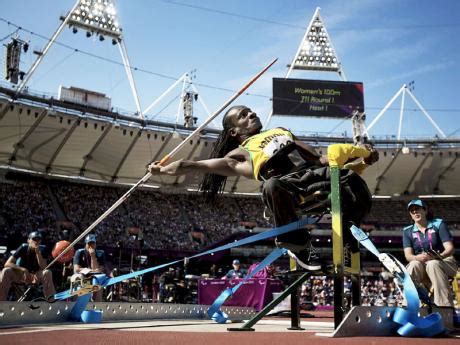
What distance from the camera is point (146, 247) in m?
26.3

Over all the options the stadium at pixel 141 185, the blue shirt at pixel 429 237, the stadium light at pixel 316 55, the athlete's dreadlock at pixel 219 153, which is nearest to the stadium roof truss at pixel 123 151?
the stadium at pixel 141 185

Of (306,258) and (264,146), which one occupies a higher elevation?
(264,146)

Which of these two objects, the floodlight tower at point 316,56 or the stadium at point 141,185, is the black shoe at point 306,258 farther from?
the floodlight tower at point 316,56

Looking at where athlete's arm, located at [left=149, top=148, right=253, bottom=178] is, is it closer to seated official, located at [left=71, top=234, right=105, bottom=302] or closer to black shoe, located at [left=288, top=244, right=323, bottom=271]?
black shoe, located at [left=288, top=244, right=323, bottom=271]

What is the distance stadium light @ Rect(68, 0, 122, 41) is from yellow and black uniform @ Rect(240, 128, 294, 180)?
26.9m

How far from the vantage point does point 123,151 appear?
29031mm

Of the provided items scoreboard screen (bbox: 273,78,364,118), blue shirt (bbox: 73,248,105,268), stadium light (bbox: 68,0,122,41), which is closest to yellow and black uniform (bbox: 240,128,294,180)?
blue shirt (bbox: 73,248,105,268)

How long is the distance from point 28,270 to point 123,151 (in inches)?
914

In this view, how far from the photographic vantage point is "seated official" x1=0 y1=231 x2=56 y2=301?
227 inches

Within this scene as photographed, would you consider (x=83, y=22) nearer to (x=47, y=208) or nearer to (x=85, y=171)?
(x=85, y=171)

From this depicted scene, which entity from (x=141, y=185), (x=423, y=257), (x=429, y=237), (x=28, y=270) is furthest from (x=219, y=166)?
(x=141, y=185)

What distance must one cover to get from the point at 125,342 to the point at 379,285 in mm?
19930

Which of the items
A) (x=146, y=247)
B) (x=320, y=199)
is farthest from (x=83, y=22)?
(x=320, y=199)

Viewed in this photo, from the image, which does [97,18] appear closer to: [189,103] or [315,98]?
[189,103]
